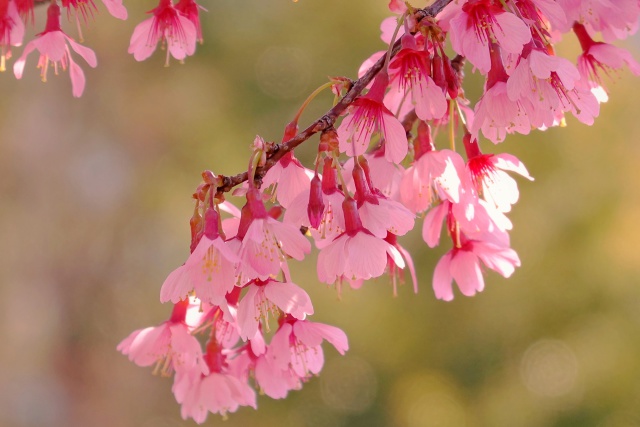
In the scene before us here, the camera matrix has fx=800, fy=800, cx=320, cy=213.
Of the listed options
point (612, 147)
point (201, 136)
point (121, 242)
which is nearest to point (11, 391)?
point (121, 242)

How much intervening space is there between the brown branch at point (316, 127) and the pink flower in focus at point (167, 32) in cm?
34

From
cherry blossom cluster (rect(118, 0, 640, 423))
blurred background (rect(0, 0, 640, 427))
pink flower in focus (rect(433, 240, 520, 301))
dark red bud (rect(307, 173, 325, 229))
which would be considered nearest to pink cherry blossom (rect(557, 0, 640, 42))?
cherry blossom cluster (rect(118, 0, 640, 423))

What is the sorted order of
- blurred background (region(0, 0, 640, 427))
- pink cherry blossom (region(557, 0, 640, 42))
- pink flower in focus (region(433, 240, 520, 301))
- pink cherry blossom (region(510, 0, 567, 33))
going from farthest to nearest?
1. blurred background (region(0, 0, 640, 427))
2. pink flower in focus (region(433, 240, 520, 301))
3. pink cherry blossom (region(557, 0, 640, 42))
4. pink cherry blossom (region(510, 0, 567, 33))

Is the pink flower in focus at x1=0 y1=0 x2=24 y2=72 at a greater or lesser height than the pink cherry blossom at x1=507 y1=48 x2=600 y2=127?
greater

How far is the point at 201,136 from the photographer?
6430mm

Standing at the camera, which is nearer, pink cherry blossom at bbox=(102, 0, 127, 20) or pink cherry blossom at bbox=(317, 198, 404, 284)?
pink cherry blossom at bbox=(317, 198, 404, 284)

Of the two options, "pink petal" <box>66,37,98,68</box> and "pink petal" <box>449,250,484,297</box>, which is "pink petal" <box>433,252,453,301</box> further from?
"pink petal" <box>66,37,98,68</box>

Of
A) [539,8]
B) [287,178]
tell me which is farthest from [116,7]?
[539,8]

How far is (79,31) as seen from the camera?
113 centimetres

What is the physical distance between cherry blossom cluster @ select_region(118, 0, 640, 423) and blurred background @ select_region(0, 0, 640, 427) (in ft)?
12.9

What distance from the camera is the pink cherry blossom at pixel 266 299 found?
3.05 feet

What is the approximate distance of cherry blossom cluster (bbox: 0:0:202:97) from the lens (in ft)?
3.42

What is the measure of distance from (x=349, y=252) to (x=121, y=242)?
584 centimetres

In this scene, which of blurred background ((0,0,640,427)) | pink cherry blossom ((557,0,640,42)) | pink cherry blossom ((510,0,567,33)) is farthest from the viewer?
blurred background ((0,0,640,427))
